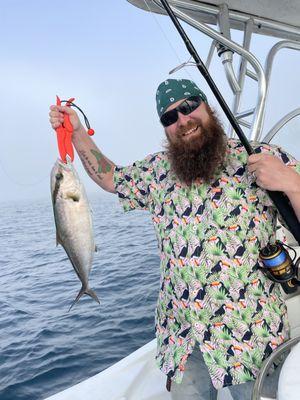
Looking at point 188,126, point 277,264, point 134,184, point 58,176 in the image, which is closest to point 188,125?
point 188,126

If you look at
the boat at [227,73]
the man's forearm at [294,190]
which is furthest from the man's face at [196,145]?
the boat at [227,73]

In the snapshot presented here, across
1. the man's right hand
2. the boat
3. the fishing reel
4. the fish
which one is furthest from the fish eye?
the boat

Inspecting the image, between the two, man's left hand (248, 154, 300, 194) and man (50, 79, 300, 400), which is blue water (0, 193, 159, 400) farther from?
man's left hand (248, 154, 300, 194)

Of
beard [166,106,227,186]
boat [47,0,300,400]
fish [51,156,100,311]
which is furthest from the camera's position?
boat [47,0,300,400]

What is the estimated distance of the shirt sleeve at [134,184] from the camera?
7.51ft

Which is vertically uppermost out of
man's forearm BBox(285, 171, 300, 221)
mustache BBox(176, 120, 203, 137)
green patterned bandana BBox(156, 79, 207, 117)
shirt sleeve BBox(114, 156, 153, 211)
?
green patterned bandana BBox(156, 79, 207, 117)

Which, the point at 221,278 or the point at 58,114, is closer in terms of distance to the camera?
the point at 221,278

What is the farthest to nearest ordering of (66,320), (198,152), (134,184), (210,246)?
(66,320), (134,184), (198,152), (210,246)

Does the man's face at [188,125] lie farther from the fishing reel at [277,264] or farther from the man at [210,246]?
the fishing reel at [277,264]

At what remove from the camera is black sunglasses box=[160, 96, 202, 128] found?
207 centimetres

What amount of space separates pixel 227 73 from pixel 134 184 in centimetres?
142

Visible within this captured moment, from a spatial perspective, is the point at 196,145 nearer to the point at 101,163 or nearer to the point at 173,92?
the point at 173,92

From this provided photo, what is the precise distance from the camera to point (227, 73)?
3.11m

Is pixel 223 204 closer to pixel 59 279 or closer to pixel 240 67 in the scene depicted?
pixel 240 67
